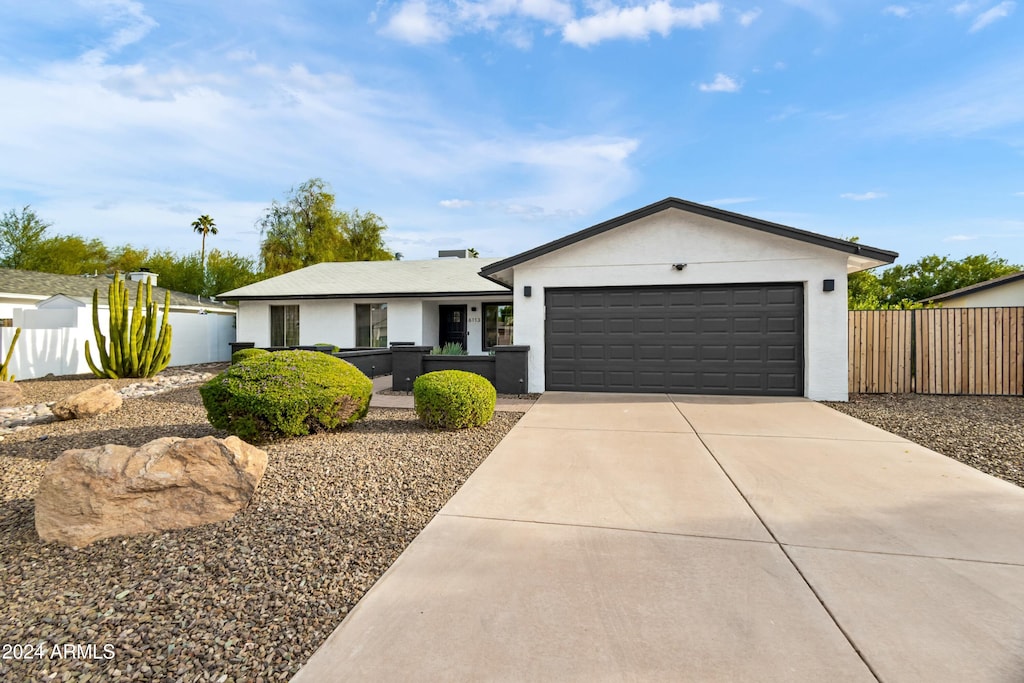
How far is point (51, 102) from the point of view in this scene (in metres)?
10.3

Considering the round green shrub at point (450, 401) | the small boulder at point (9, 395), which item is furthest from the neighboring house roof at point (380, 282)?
the round green shrub at point (450, 401)

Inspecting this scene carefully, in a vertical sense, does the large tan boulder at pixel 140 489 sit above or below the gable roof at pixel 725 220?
below

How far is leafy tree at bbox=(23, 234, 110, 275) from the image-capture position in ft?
89.2

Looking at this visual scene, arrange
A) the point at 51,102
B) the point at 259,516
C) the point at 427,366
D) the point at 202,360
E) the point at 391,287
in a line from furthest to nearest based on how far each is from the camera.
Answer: the point at 202,360, the point at 391,287, the point at 427,366, the point at 51,102, the point at 259,516

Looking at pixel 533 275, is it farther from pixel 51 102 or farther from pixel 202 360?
pixel 202 360

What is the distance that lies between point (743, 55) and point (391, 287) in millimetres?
12587

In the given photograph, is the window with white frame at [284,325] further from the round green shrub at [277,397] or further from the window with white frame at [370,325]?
the round green shrub at [277,397]

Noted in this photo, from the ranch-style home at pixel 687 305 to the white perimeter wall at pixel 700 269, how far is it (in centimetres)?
2

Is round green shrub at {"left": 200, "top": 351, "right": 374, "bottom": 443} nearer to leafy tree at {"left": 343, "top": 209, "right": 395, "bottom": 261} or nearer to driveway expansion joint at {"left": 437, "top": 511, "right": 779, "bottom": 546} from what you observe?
driveway expansion joint at {"left": 437, "top": 511, "right": 779, "bottom": 546}

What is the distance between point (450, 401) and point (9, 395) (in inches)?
388

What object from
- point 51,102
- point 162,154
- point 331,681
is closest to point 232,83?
point 51,102

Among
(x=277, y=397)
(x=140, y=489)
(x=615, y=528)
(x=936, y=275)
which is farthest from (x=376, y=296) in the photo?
(x=936, y=275)

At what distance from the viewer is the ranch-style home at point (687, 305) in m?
9.49

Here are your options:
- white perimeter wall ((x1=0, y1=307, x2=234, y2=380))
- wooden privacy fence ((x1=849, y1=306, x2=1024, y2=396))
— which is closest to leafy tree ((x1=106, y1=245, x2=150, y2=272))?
white perimeter wall ((x1=0, y1=307, x2=234, y2=380))
